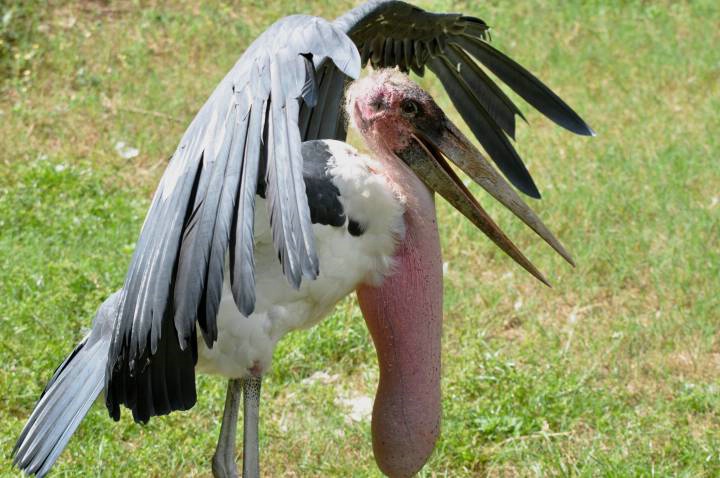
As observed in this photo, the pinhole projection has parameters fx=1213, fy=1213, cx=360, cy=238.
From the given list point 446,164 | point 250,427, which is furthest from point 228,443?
point 446,164

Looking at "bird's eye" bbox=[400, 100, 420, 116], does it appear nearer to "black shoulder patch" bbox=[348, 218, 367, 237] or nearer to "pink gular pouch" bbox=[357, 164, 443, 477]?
"pink gular pouch" bbox=[357, 164, 443, 477]

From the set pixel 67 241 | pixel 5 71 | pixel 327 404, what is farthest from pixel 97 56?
pixel 327 404

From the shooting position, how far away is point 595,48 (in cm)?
774

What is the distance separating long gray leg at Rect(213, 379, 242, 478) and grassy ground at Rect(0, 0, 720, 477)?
1.36 ft

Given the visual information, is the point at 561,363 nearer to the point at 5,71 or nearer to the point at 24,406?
the point at 24,406

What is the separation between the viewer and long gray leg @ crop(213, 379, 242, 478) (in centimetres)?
355

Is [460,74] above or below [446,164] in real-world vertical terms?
below

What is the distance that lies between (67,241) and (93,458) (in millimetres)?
1647

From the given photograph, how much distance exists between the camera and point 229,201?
269 centimetres

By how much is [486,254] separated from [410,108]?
7.04 feet

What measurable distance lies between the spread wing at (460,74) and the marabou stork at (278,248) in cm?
10

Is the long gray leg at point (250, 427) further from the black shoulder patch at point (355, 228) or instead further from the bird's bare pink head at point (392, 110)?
the bird's bare pink head at point (392, 110)

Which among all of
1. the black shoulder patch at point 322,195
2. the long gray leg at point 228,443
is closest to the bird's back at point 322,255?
the black shoulder patch at point 322,195

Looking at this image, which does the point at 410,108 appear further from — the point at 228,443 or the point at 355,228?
the point at 228,443
